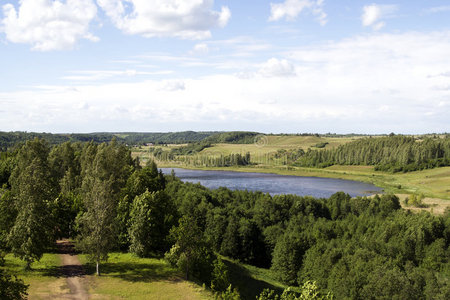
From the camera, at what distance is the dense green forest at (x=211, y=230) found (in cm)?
4039

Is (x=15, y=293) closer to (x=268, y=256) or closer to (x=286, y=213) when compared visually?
(x=268, y=256)

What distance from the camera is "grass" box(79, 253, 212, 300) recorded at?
35.5 m

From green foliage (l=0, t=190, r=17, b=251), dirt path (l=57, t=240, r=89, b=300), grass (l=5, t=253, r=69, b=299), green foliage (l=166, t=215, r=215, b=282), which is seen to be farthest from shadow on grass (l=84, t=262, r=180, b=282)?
green foliage (l=0, t=190, r=17, b=251)

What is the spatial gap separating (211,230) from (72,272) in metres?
42.9

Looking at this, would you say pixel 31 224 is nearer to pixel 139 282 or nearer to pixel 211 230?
pixel 139 282

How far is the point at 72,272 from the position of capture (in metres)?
40.2

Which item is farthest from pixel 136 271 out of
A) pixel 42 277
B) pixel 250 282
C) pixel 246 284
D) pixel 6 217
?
pixel 250 282

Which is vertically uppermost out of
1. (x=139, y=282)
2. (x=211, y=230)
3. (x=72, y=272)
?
(x=72, y=272)

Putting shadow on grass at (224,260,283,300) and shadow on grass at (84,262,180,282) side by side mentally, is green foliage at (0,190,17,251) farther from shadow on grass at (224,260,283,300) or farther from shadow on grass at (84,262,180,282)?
shadow on grass at (224,260,283,300)

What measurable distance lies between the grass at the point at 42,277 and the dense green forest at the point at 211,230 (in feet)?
5.48

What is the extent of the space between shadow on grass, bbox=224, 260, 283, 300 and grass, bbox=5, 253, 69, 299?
24.3 metres

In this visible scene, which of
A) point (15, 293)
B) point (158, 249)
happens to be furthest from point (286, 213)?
point (15, 293)

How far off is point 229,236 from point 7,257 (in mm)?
44364

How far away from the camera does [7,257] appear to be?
4262 centimetres
